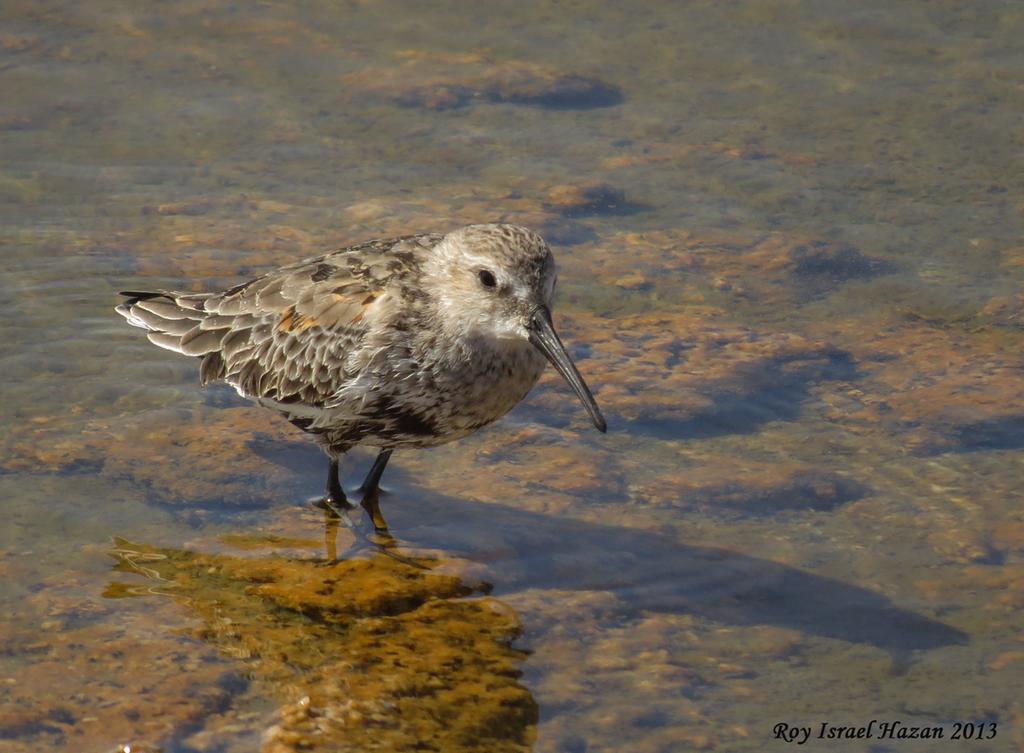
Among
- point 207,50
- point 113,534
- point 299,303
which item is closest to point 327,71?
point 207,50

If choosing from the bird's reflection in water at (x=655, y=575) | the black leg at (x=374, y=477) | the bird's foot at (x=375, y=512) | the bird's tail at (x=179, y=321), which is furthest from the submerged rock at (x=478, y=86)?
the bird's reflection in water at (x=655, y=575)

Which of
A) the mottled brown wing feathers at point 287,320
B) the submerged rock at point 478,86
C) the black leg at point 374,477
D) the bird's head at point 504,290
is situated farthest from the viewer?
the submerged rock at point 478,86

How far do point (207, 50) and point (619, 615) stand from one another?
946cm

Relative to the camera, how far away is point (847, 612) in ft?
26.5

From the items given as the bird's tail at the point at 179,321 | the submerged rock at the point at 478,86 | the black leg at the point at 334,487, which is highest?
the submerged rock at the point at 478,86

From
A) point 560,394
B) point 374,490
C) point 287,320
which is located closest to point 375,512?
point 374,490

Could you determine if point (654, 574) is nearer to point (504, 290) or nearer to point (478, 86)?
point (504, 290)

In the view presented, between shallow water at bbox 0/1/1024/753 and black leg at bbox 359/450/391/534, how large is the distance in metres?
0.16

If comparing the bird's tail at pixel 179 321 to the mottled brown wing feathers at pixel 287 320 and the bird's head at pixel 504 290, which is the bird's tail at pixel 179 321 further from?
the bird's head at pixel 504 290

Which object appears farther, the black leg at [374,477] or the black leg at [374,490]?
the black leg at [374,477]

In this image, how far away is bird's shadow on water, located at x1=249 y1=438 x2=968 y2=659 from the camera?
7.96 meters

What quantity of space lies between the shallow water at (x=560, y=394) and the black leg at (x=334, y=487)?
142mm

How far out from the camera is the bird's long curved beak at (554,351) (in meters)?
8.05

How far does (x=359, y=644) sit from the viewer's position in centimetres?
770
